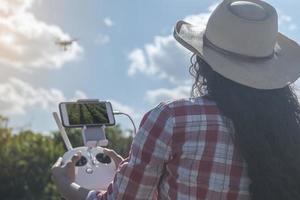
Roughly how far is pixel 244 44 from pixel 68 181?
0.72 meters

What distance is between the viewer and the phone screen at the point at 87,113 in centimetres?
237

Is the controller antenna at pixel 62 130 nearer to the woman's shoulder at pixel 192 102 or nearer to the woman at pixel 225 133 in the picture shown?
the woman at pixel 225 133

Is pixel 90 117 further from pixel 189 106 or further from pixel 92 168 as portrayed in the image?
pixel 189 106

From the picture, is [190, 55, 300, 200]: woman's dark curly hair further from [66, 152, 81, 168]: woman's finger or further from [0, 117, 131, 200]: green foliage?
[0, 117, 131, 200]: green foliage

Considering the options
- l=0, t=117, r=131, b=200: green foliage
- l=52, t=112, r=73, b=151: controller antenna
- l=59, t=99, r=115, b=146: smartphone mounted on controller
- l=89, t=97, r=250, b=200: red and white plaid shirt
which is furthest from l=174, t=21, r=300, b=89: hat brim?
l=0, t=117, r=131, b=200: green foliage

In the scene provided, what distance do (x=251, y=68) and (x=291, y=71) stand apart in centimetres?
15

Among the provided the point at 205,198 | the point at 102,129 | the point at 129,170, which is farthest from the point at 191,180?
the point at 102,129

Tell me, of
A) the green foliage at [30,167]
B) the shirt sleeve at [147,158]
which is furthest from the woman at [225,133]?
the green foliage at [30,167]

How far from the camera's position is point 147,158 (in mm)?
1888

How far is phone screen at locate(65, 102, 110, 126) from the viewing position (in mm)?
2371

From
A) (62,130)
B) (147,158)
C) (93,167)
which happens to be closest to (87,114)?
(62,130)

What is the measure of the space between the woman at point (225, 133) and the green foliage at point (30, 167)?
10.8m

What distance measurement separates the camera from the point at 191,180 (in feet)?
6.17

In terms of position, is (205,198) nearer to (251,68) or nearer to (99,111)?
(251,68)
